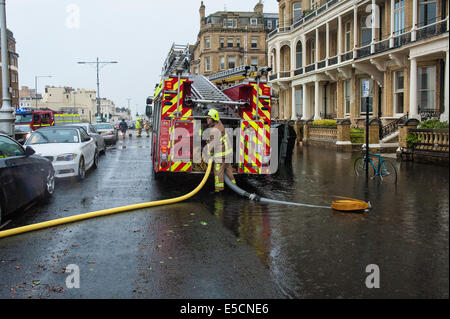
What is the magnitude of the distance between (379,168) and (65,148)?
8215 mm

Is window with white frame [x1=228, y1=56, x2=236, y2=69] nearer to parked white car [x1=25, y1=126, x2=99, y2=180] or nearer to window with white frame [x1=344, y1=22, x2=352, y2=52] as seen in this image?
window with white frame [x1=344, y1=22, x2=352, y2=52]

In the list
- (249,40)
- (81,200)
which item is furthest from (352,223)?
(249,40)

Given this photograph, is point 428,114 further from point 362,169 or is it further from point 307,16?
point 307,16

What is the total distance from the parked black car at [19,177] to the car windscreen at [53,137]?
3194mm

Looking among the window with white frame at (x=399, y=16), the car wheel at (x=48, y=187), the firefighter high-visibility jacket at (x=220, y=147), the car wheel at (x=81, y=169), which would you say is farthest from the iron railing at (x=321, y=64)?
the car wheel at (x=48, y=187)

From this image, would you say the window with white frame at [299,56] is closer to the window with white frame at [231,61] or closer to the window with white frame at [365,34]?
the window with white frame at [365,34]

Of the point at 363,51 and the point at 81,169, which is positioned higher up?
the point at 363,51

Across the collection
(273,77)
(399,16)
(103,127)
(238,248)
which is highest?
(399,16)

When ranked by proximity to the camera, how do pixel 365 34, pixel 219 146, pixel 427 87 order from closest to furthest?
pixel 219 146, pixel 427 87, pixel 365 34

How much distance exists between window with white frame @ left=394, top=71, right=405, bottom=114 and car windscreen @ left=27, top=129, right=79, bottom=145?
1902 centimetres

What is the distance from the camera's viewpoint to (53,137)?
13.0 meters

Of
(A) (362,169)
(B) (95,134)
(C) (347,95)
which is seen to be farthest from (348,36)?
(A) (362,169)

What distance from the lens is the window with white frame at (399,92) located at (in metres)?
25.5

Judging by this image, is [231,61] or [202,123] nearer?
[202,123]
